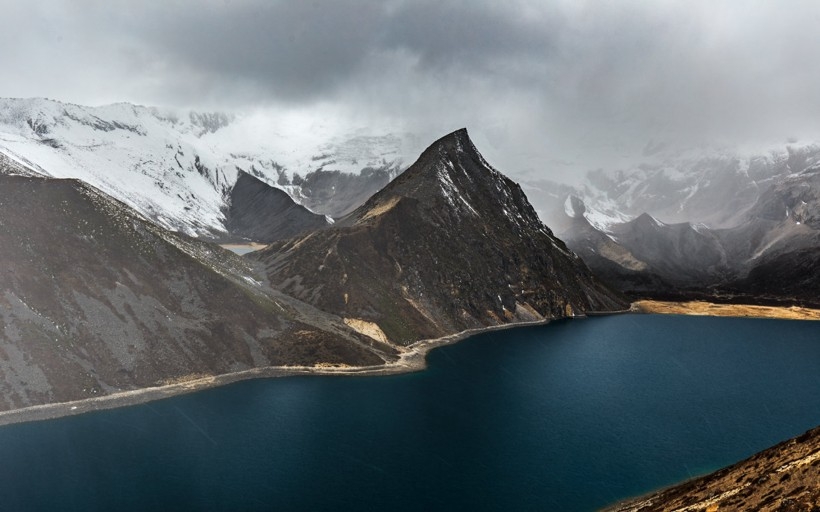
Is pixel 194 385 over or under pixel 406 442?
over

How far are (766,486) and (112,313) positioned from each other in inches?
5820

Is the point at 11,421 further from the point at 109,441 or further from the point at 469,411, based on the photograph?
the point at 469,411

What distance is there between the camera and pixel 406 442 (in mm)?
113062

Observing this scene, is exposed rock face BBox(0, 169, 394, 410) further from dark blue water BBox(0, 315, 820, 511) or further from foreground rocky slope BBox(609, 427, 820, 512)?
Answer: foreground rocky slope BBox(609, 427, 820, 512)

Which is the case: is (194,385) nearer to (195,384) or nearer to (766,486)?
(195,384)

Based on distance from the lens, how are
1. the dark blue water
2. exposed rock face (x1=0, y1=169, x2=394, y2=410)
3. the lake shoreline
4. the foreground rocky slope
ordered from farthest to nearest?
exposed rock face (x1=0, y1=169, x2=394, y2=410) → the lake shoreline → the dark blue water → the foreground rocky slope

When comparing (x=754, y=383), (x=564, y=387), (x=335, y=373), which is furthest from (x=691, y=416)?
(x=335, y=373)

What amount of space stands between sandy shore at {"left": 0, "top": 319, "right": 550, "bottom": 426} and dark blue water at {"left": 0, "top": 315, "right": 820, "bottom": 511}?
13.2 ft

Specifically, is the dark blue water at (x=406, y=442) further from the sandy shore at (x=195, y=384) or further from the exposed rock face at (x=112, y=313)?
the exposed rock face at (x=112, y=313)

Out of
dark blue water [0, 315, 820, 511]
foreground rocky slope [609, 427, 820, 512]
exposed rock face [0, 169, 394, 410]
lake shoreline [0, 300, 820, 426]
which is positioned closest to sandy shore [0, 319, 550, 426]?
lake shoreline [0, 300, 820, 426]

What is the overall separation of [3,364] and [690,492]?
13854 centimetres

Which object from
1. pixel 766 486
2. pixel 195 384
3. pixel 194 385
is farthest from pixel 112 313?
pixel 766 486

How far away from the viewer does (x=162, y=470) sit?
97125mm

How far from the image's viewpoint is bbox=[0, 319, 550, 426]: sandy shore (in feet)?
394
